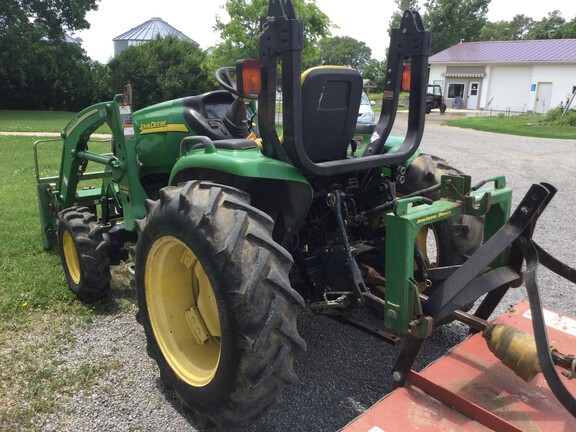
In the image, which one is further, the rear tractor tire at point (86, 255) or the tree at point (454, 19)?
the tree at point (454, 19)

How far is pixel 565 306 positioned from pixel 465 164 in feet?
24.7

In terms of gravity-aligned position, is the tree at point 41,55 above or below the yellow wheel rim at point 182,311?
above

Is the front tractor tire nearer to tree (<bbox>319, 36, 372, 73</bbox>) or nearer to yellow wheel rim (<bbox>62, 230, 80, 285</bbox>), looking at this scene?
yellow wheel rim (<bbox>62, 230, 80, 285</bbox>)

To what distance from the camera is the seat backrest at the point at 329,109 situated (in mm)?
2623

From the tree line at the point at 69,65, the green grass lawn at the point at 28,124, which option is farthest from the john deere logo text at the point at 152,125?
the tree line at the point at 69,65

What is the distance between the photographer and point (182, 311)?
9.66 ft

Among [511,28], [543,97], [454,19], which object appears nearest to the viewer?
[543,97]

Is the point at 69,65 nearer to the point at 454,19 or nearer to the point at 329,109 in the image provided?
the point at 329,109

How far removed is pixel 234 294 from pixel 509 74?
129ft

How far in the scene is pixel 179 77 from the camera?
29000mm

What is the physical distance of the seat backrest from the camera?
2623 mm

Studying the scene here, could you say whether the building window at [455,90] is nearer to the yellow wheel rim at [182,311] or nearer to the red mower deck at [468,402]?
the red mower deck at [468,402]

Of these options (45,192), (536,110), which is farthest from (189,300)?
(536,110)

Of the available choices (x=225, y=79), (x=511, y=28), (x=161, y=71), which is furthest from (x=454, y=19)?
(x=225, y=79)
